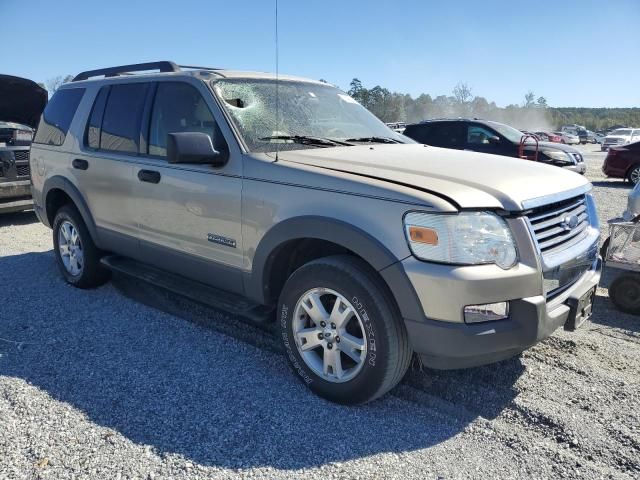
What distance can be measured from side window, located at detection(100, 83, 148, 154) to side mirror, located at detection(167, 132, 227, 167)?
3.87 ft

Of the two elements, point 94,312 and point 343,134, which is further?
point 94,312

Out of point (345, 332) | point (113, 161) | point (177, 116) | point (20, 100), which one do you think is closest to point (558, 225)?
point (345, 332)

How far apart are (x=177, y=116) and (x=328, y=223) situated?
176 centimetres

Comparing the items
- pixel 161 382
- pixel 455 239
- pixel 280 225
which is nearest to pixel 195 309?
pixel 161 382

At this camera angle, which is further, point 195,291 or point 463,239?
point 195,291

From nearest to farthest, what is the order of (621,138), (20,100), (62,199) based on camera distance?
(62,199) → (20,100) → (621,138)

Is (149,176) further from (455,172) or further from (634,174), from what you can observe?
(634,174)

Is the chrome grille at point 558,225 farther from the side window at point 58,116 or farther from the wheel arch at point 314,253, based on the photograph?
the side window at point 58,116

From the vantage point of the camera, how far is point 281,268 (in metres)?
3.46

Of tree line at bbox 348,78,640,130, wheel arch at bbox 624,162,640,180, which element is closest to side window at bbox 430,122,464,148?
wheel arch at bbox 624,162,640,180

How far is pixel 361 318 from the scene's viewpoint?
2.87 metres

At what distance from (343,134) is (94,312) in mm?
2648

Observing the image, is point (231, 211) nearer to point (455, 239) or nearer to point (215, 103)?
point (215, 103)

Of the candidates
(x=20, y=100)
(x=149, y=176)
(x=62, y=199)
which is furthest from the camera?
(x=20, y=100)
